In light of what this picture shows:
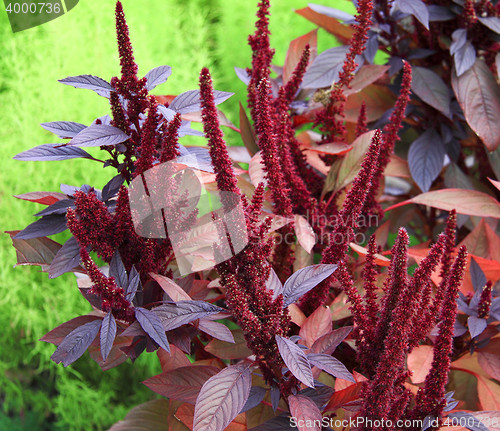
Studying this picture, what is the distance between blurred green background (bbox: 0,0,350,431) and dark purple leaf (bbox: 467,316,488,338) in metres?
1.04

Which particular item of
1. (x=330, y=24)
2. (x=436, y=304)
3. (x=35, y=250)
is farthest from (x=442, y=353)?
(x=330, y=24)

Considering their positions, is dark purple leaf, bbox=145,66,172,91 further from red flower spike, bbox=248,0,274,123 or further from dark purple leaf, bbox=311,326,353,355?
dark purple leaf, bbox=311,326,353,355

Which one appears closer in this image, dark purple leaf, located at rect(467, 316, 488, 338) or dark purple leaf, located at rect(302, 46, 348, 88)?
dark purple leaf, located at rect(467, 316, 488, 338)

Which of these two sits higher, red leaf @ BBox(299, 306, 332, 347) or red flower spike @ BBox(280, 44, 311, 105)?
red flower spike @ BBox(280, 44, 311, 105)

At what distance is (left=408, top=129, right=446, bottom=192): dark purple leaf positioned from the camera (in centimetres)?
96

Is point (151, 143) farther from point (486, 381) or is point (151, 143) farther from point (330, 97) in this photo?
point (486, 381)

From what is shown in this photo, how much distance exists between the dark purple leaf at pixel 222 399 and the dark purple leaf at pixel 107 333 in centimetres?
10

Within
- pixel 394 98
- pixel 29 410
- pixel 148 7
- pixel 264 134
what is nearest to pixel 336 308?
pixel 264 134

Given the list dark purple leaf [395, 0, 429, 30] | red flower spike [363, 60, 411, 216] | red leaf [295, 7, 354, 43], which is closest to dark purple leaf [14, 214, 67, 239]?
red flower spike [363, 60, 411, 216]

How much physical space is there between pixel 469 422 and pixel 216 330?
27 cm

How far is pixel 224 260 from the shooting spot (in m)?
0.49

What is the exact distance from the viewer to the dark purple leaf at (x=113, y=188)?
0.59 metres

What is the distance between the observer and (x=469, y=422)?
1.74 ft

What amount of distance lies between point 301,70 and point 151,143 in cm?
35
